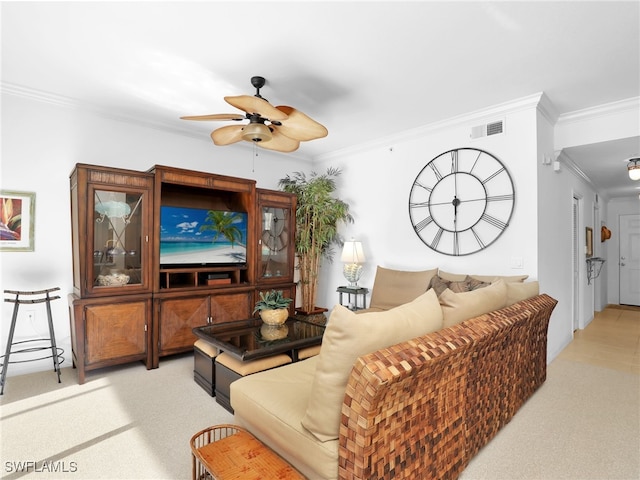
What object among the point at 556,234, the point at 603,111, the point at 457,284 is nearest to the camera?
the point at 457,284

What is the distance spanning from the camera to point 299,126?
2.66 metres

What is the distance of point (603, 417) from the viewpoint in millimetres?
2500

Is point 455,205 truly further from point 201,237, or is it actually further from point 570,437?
point 201,237

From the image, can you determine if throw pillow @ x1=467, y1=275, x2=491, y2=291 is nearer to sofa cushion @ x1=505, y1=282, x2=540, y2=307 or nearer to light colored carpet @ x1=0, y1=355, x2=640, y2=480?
sofa cushion @ x1=505, y1=282, x2=540, y2=307

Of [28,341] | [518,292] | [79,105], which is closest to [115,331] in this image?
[28,341]

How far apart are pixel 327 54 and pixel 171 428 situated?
282 centimetres

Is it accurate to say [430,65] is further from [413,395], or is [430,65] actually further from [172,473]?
[172,473]

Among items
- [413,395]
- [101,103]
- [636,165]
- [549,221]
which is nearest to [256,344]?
[413,395]

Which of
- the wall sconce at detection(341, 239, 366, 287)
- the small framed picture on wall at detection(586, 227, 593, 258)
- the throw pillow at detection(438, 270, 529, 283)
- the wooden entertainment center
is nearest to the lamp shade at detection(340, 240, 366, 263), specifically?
the wall sconce at detection(341, 239, 366, 287)

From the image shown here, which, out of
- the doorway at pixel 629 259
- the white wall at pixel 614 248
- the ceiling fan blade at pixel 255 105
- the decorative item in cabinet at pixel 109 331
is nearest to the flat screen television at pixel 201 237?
the decorative item in cabinet at pixel 109 331

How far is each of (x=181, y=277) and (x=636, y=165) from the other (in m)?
5.33

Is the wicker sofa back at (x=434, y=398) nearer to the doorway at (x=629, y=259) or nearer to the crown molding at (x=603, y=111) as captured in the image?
the crown molding at (x=603, y=111)

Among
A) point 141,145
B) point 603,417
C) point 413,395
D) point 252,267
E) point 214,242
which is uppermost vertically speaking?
point 141,145

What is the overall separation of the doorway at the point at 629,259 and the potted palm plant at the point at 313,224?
6416 millimetres
